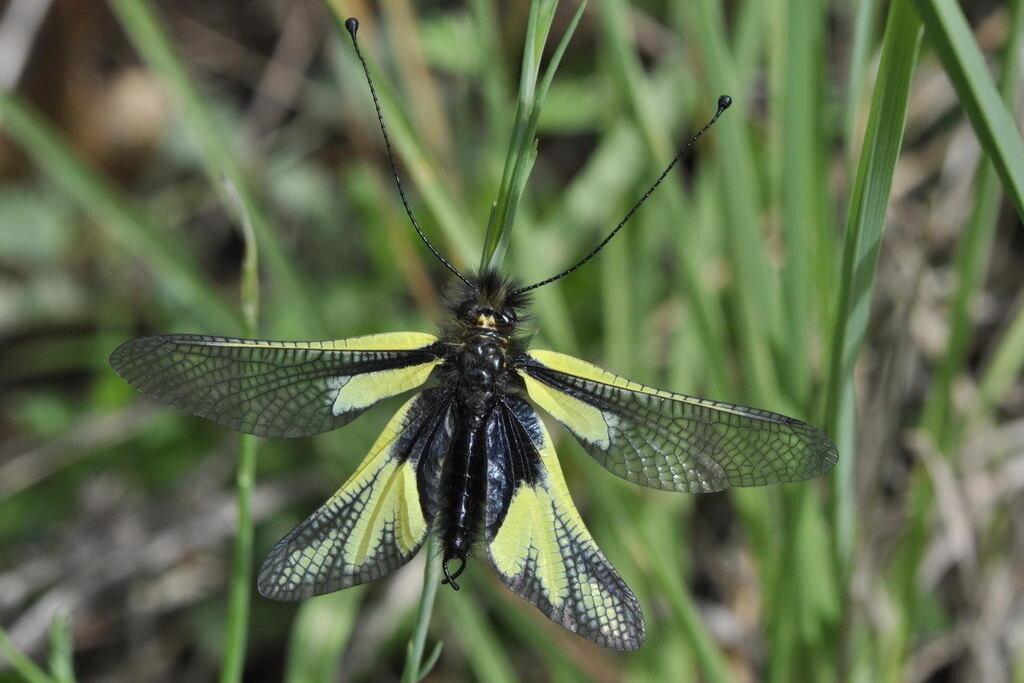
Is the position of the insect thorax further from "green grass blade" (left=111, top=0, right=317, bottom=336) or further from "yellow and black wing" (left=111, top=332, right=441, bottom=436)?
"green grass blade" (left=111, top=0, right=317, bottom=336)

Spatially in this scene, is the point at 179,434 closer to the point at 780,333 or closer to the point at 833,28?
the point at 780,333

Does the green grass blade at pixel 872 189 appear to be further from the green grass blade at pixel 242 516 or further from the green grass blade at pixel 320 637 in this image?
the green grass blade at pixel 320 637

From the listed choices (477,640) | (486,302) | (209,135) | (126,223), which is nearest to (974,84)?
(486,302)

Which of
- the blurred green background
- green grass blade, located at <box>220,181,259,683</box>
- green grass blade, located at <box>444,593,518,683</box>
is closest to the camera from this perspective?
green grass blade, located at <box>220,181,259,683</box>

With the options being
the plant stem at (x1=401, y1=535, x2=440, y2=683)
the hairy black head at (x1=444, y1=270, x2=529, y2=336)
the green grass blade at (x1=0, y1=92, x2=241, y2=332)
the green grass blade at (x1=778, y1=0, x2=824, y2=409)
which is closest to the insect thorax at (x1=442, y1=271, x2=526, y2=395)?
the hairy black head at (x1=444, y1=270, x2=529, y2=336)

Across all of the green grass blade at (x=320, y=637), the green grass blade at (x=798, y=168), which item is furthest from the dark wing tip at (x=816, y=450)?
the green grass blade at (x=320, y=637)

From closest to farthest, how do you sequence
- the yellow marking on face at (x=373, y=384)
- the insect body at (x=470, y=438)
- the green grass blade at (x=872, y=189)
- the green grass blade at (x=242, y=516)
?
1. the green grass blade at (x=872, y=189)
2. the insect body at (x=470, y=438)
3. the yellow marking on face at (x=373, y=384)
4. the green grass blade at (x=242, y=516)

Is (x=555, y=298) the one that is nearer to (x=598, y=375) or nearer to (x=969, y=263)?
(x=969, y=263)
